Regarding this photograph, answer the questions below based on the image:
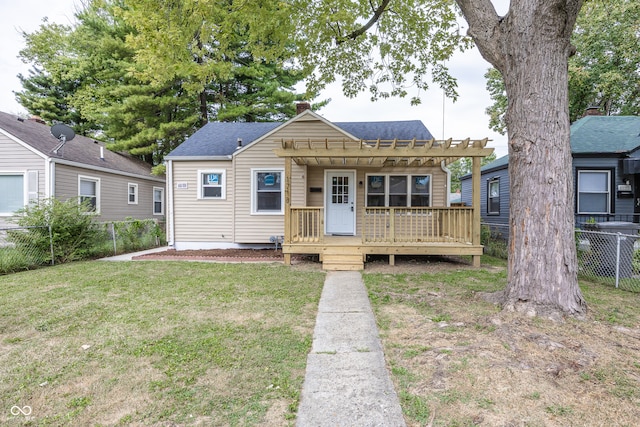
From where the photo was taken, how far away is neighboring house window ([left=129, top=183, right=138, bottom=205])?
13.5 metres

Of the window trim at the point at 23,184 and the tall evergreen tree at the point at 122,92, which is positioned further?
the tall evergreen tree at the point at 122,92

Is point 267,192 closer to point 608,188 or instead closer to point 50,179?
point 50,179

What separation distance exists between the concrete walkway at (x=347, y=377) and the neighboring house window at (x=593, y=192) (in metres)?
9.80

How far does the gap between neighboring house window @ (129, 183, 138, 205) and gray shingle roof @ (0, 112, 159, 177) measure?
1.92ft

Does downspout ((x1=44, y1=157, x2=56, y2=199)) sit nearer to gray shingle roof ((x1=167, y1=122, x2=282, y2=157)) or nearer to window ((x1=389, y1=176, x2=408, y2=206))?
gray shingle roof ((x1=167, y1=122, x2=282, y2=157))

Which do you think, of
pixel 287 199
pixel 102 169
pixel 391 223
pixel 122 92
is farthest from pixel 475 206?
pixel 122 92

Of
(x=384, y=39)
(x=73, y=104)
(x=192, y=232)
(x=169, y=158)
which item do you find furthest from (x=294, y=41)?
(x=73, y=104)

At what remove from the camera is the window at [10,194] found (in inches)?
397

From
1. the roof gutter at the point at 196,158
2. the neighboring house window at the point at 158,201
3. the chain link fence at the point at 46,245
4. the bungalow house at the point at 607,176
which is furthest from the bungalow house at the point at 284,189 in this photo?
the neighboring house window at the point at 158,201

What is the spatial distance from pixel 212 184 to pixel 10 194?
6.73 m

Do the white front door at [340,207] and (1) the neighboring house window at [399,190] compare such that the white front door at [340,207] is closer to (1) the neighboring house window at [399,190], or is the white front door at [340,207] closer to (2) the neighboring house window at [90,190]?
(1) the neighboring house window at [399,190]

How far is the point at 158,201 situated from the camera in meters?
15.4

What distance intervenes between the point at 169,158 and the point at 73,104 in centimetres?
1457

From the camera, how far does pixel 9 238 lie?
23.1 ft
